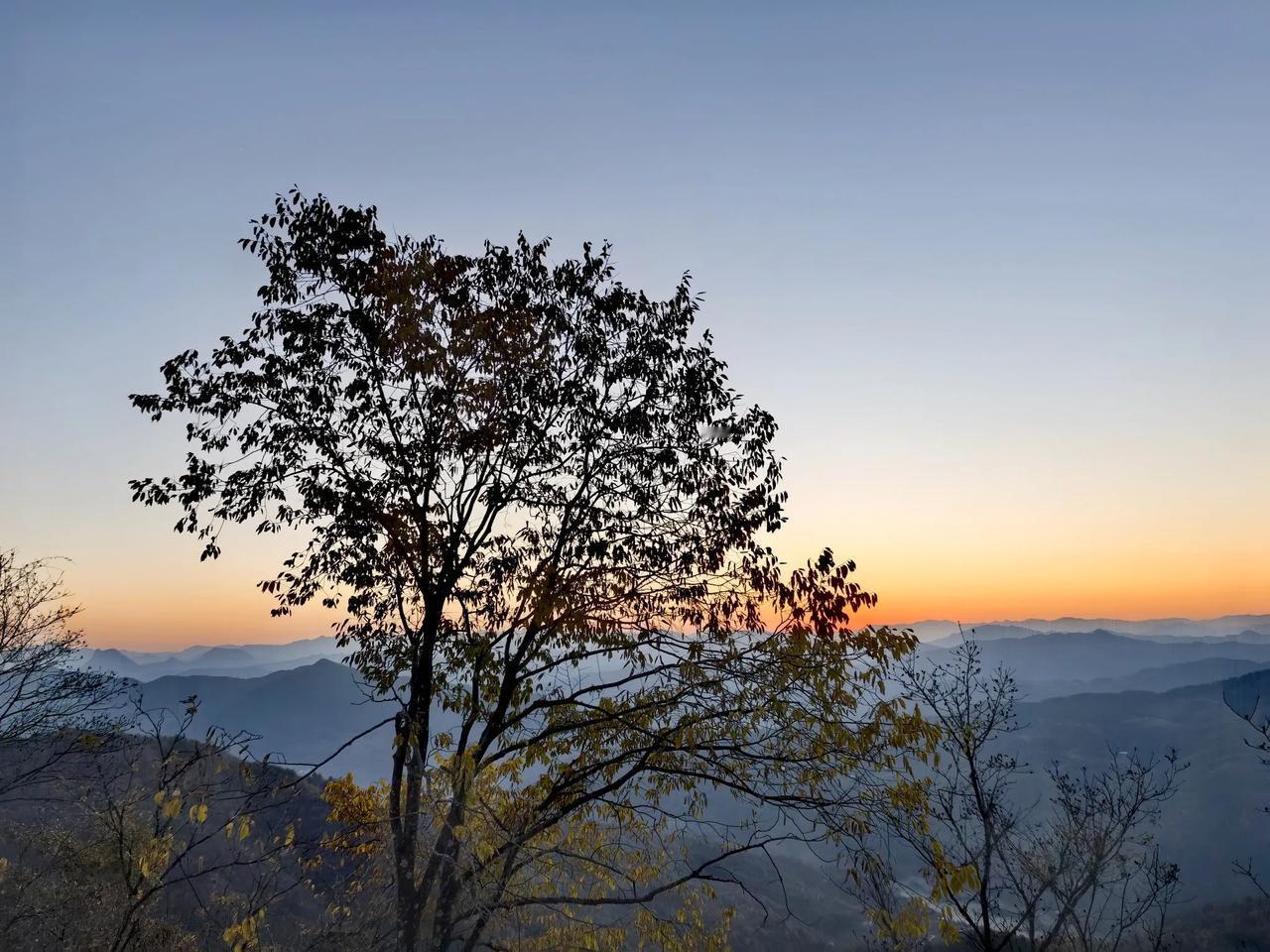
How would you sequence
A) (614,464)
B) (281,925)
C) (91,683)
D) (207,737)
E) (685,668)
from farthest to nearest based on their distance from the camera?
(281,925)
(91,683)
(614,464)
(685,668)
(207,737)

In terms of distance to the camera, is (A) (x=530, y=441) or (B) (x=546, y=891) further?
(B) (x=546, y=891)

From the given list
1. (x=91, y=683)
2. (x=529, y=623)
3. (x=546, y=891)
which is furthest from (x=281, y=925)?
(x=529, y=623)

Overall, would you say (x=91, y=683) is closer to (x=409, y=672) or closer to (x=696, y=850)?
(x=409, y=672)

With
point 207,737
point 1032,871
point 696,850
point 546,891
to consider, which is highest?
point 207,737

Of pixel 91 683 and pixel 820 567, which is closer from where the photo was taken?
pixel 820 567

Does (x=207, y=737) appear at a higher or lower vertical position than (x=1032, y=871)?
higher

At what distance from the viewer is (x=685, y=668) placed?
10.3 metres

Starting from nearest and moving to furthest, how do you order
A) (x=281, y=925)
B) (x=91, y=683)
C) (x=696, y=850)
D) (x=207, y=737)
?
(x=207, y=737) < (x=91, y=683) < (x=281, y=925) < (x=696, y=850)

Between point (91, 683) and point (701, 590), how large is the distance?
20.6 m

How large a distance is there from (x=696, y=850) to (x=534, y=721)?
14153 centimetres

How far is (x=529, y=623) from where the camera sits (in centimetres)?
1153

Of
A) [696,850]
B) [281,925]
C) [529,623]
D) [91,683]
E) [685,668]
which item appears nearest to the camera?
[685,668]

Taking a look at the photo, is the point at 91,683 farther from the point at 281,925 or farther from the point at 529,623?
the point at 281,925

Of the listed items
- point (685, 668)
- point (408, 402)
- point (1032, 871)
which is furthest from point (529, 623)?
point (1032, 871)
